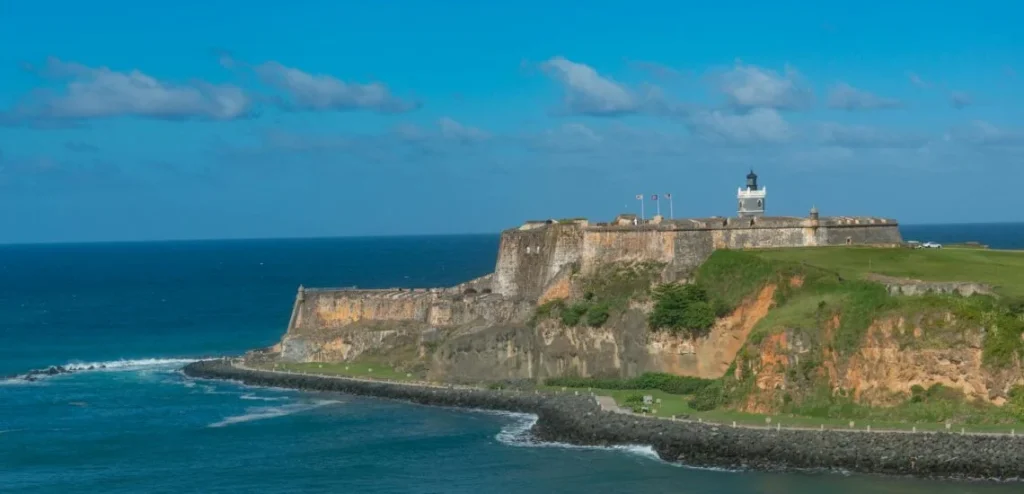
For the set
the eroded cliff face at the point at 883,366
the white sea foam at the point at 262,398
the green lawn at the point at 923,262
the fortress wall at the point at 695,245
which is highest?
the fortress wall at the point at 695,245

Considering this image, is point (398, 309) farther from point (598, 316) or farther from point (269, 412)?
point (598, 316)

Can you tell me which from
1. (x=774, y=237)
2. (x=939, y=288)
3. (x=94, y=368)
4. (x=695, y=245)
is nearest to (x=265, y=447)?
(x=695, y=245)

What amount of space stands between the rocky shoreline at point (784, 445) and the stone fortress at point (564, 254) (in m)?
12.3

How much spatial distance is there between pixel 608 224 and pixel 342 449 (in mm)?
24841

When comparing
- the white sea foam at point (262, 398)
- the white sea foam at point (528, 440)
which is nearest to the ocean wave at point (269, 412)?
the white sea foam at point (262, 398)

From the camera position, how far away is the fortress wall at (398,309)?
78.3 meters

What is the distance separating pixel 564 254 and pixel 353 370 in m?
14.1

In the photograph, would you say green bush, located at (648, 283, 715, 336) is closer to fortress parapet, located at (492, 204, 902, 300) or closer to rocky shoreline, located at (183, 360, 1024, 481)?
fortress parapet, located at (492, 204, 902, 300)

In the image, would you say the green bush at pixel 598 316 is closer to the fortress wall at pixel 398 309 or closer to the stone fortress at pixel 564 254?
the stone fortress at pixel 564 254

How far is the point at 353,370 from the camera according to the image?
258ft

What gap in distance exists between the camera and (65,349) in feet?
323

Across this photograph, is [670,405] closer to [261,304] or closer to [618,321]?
[618,321]

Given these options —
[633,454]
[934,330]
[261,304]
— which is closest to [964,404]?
[934,330]

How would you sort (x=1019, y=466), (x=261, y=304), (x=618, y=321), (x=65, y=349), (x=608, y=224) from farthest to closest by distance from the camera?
(x=261, y=304) → (x=65, y=349) → (x=608, y=224) → (x=618, y=321) → (x=1019, y=466)
